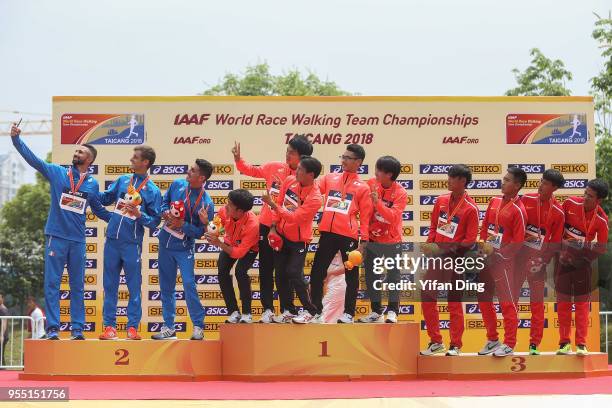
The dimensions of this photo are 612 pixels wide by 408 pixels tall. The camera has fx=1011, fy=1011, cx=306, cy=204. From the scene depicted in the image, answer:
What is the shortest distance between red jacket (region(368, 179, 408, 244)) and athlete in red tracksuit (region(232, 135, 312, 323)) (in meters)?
0.84

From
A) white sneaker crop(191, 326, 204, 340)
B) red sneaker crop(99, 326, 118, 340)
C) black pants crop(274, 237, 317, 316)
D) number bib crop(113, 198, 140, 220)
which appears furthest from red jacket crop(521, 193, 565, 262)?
red sneaker crop(99, 326, 118, 340)

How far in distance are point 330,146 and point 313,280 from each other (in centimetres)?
326

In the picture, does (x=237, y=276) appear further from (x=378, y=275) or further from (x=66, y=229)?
(x=66, y=229)

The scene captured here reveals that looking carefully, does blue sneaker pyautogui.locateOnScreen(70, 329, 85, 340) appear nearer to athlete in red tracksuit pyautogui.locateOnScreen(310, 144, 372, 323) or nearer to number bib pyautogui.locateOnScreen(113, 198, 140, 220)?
number bib pyautogui.locateOnScreen(113, 198, 140, 220)

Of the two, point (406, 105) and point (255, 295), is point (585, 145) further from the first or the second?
point (255, 295)

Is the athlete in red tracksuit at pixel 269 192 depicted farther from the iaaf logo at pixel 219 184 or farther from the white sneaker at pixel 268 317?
the iaaf logo at pixel 219 184

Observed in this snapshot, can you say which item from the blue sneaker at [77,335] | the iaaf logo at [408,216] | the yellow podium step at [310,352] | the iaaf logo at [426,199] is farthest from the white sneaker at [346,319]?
the iaaf logo at [426,199]

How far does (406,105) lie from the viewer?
43.0 ft

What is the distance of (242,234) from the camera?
10297mm

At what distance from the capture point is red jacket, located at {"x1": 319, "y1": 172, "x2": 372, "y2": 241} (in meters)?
10.1

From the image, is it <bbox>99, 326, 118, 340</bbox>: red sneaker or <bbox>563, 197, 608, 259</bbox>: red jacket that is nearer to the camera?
<bbox>99, 326, 118, 340</bbox>: red sneaker

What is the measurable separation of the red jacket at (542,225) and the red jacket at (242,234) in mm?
2837

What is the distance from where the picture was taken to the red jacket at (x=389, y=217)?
10.6 meters

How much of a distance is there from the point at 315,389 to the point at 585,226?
3.72 m
